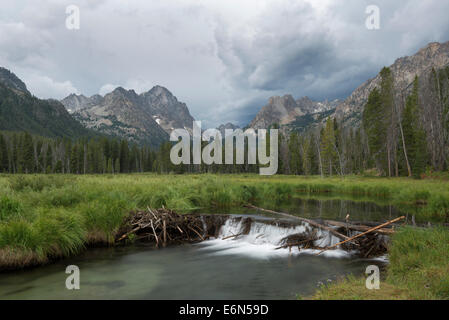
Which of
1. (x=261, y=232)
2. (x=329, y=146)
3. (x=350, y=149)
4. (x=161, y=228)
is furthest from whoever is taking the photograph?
(x=350, y=149)

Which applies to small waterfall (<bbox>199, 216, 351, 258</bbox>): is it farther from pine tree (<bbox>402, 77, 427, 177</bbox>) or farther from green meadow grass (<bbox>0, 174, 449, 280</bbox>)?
pine tree (<bbox>402, 77, 427, 177</bbox>)

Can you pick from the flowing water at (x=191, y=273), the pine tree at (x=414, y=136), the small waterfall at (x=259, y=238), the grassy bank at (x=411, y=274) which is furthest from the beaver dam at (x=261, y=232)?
the pine tree at (x=414, y=136)

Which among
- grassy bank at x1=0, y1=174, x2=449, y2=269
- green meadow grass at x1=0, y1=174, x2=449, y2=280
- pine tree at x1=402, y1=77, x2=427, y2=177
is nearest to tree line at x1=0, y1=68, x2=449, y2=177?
pine tree at x1=402, y1=77, x2=427, y2=177

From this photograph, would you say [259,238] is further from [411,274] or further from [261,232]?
[411,274]

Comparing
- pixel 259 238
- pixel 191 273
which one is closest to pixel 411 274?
pixel 191 273

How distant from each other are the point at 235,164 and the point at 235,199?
8005 cm

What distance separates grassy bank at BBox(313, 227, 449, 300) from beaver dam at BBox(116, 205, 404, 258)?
1662 mm

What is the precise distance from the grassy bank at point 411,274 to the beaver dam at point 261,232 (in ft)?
5.45

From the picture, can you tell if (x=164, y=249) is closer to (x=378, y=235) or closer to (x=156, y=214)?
(x=156, y=214)

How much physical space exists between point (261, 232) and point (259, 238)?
42 centimetres

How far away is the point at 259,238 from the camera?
13.0m

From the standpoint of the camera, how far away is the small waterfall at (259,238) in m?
11.2

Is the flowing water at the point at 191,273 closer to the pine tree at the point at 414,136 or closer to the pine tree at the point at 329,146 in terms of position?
the pine tree at the point at 414,136

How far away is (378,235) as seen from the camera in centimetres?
1065
